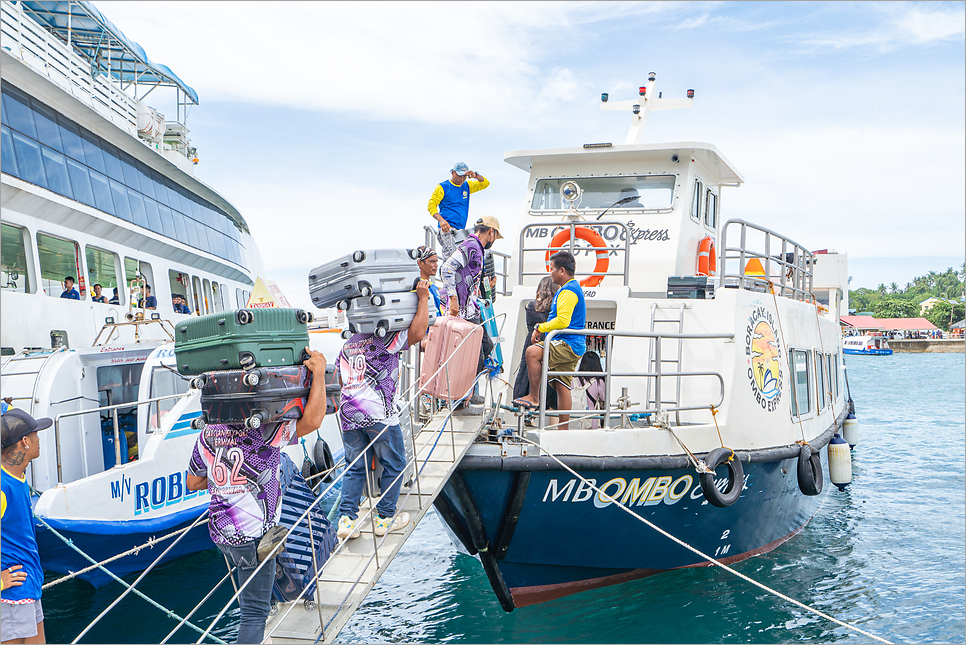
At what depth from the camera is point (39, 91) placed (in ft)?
42.7

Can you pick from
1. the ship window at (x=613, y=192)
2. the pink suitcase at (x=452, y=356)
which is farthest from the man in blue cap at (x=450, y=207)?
the ship window at (x=613, y=192)

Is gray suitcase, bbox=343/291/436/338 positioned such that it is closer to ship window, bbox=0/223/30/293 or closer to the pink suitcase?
the pink suitcase

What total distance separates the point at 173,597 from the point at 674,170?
8.17 m

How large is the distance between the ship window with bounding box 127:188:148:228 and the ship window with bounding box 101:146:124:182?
0.42m

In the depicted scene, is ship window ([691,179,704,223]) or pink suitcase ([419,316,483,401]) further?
ship window ([691,179,704,223])

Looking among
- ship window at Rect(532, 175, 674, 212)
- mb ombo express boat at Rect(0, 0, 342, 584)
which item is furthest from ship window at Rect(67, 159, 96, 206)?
ship window at Rect(532, 175, 674, 212)

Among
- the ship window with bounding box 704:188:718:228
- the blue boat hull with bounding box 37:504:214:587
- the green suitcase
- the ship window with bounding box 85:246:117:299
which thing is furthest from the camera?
the ship window with bounding box 85:246:117:299

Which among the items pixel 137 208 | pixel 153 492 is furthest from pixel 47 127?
pixel 153 492

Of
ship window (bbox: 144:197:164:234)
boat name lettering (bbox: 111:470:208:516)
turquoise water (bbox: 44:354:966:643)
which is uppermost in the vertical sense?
ship window (bbox: 144:197:164:234)

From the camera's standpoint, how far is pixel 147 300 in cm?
1555

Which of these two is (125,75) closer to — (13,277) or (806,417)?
(13,277)

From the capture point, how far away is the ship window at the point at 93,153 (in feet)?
48.0

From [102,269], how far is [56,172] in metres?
2.41

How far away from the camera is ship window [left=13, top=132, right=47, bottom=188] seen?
1179 cm
